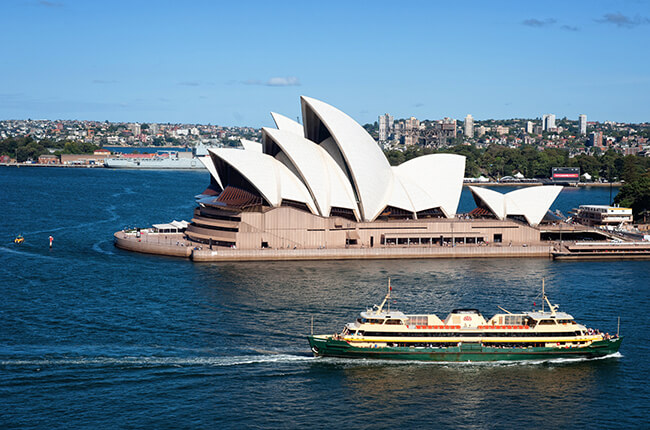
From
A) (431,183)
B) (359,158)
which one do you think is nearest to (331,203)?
(359,158)

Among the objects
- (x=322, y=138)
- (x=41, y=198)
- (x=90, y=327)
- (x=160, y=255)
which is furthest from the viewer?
(x=41, y=198)

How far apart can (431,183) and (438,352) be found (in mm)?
33741

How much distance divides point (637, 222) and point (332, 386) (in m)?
60.1

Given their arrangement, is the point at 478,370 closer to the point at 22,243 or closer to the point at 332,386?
the point at 332,386

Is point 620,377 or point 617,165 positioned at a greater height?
point 617,165

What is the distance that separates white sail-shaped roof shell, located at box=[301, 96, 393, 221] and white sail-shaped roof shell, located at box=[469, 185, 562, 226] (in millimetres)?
9032

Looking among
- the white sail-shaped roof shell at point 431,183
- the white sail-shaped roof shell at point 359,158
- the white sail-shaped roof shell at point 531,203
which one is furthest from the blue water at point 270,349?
the white sail-shaped roof shell at point 531,203

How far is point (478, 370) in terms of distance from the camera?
3381cm

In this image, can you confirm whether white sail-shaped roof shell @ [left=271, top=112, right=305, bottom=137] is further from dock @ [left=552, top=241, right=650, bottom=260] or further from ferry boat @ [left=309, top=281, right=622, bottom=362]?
ferry boat @ [left=309, top=281, right=622, bottom=362]

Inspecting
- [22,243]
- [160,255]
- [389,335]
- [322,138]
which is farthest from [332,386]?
[22,243]

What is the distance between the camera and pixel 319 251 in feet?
195

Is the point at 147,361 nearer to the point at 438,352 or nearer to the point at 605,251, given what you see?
the point at 438,352

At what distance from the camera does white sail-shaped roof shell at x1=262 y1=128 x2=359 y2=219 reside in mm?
61750

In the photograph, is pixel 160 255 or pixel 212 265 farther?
pixel 160 255
